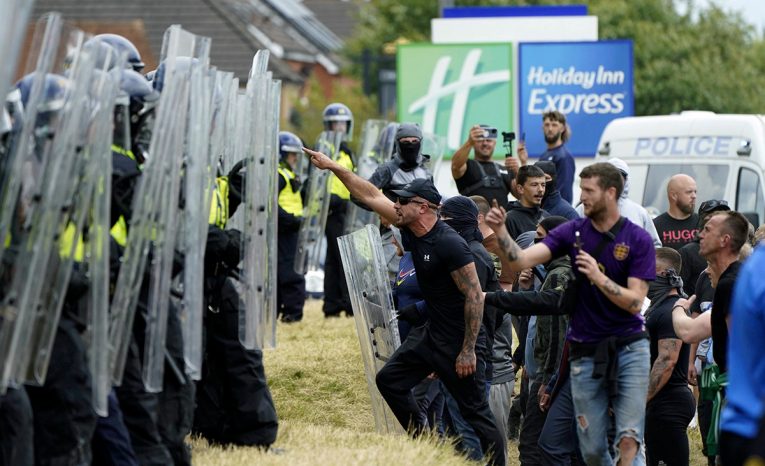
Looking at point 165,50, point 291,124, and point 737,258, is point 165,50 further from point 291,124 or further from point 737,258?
point 291,124

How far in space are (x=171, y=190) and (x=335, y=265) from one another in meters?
8.42

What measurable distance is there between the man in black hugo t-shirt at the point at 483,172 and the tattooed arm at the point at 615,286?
490 cm

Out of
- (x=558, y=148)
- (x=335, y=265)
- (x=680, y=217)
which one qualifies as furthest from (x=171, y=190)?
(x=335, y=265)

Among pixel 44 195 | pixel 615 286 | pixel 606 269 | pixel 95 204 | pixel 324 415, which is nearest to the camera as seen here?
pixel 44 195

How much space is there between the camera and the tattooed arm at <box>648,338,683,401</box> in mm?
9844

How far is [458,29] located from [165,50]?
15378 millimetres

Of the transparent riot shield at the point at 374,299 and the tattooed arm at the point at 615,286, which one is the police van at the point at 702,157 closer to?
the transparent riot shield at the point at 374,299

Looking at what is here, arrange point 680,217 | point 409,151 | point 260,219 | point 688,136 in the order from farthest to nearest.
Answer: point 688,136 → point 680,217 → point 409,151 → point 260,219

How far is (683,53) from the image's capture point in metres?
45.8

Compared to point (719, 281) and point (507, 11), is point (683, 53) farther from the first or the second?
point (719, 281)

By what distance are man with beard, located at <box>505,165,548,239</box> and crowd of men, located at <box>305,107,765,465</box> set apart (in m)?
0.01

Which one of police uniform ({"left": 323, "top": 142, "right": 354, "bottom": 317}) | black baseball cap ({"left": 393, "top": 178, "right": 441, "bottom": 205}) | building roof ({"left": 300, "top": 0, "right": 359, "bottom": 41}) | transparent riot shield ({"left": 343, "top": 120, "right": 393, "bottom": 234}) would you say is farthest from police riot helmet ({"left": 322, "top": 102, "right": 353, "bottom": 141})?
building roof ({"left": 300, "top": 0, "right": 359, "bottom": 41})

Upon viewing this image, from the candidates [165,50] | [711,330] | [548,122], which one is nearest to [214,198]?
[165,50]

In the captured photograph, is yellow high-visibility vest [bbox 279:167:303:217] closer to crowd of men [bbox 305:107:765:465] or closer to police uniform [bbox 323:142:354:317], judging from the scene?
police uniform [bbox 323:142:354:317]
